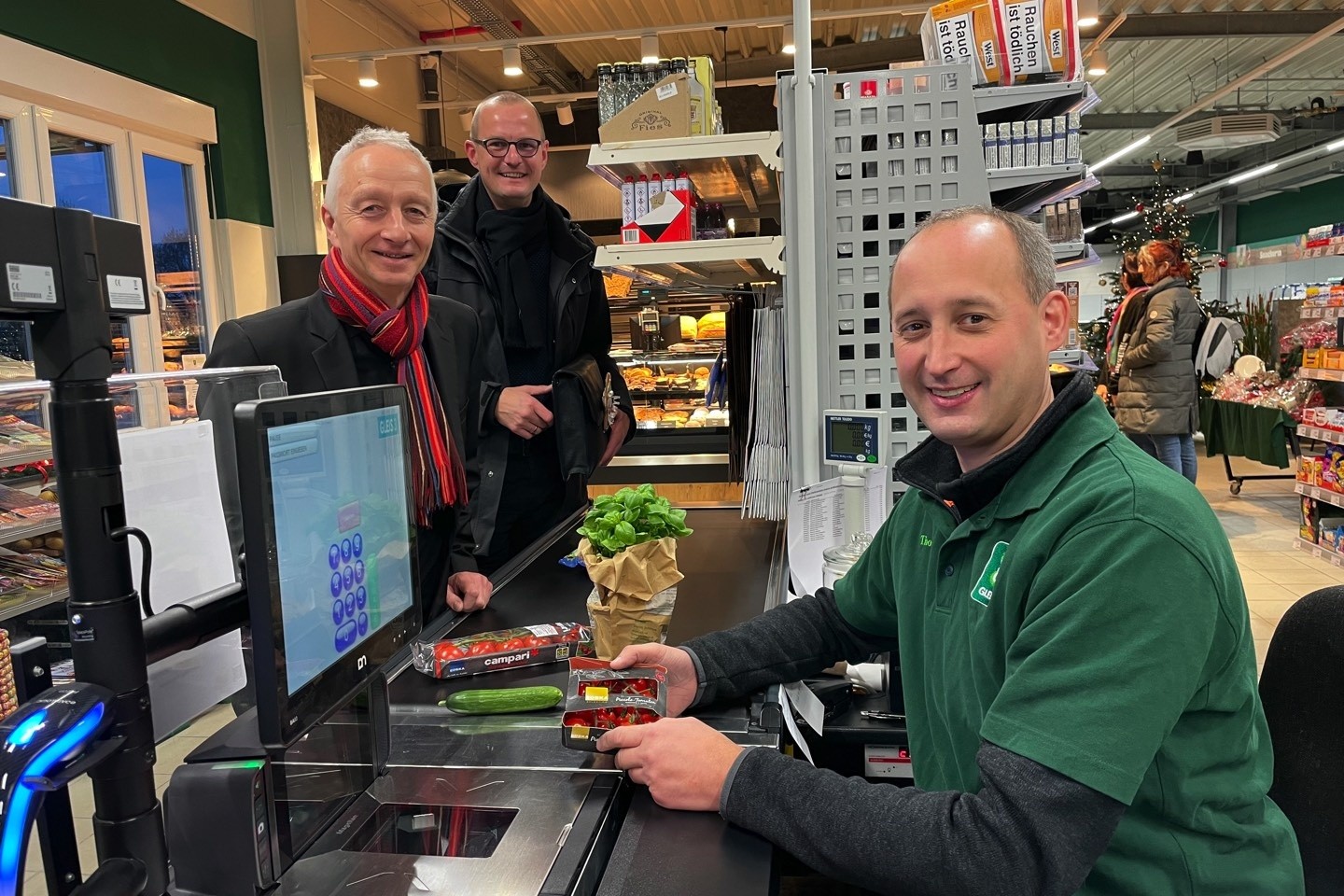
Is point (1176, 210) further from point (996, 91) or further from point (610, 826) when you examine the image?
point (610, 826)

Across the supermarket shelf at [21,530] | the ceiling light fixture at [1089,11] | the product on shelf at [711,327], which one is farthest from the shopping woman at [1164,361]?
the supermarket shelf at [21,530]

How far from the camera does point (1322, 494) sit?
6.13 metres

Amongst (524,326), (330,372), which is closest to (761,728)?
(330,372)

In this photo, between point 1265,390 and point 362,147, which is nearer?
point 362,147

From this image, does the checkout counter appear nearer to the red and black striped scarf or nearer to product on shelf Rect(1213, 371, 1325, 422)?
the red and black striped scarf

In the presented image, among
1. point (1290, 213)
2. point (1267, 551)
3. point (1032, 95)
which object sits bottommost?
point (1267, 551)

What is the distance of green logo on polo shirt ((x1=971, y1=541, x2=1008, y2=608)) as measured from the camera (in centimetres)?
115

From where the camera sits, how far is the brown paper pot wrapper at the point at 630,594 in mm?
1483

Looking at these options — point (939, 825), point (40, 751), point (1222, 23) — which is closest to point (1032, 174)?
point (939, 825)

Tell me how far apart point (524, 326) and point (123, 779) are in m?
2.27

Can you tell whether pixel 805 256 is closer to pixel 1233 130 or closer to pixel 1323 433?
pixel 1323 433

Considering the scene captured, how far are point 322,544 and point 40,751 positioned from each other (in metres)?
0.33

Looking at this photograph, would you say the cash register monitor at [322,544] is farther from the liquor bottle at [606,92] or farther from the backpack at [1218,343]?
the backpack at [1218,343]

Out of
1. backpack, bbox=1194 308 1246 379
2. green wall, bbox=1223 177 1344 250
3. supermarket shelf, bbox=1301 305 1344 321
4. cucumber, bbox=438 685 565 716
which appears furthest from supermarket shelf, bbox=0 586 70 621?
green wall, bbox=1223 177 1344 250
